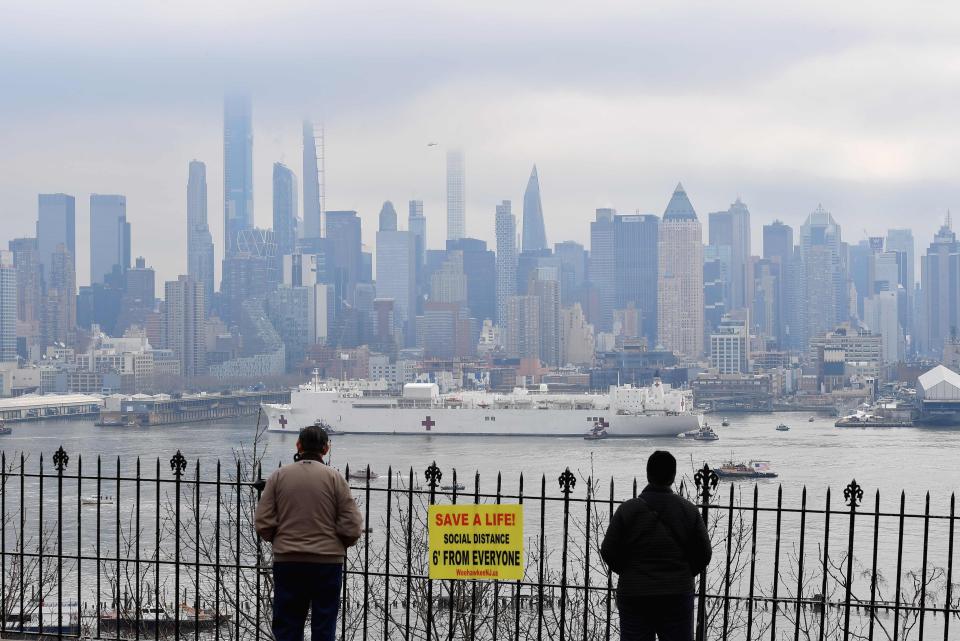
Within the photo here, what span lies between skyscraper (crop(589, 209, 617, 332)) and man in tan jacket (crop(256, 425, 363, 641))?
159 meters

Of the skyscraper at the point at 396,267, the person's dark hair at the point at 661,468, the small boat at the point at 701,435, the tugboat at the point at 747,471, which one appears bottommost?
the small boat at the point at 701,435

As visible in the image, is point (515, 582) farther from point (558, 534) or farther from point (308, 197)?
point (308, 197)

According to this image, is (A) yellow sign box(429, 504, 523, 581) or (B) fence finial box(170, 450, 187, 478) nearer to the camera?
(A) yellow sign box(429, 504, 523, 581)

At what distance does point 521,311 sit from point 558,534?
120498 mm

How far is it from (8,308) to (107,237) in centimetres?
2861

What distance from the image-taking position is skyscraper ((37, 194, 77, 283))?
139m

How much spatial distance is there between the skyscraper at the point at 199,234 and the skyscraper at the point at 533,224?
47.1 meters

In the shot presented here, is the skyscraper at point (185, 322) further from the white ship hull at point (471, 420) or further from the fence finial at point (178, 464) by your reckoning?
the fence finial at point (178, 464)

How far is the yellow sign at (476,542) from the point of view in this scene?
4.53 metres

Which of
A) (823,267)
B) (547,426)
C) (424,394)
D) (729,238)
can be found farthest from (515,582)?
(729,238)

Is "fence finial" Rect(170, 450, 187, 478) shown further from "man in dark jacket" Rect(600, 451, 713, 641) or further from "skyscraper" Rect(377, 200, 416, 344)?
"skyscraper" Rect(377, 200, 416, 344)

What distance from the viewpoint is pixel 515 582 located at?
4848 millimetres

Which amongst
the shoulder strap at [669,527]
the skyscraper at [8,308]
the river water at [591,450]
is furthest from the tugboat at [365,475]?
the skyscraper at [8,308]

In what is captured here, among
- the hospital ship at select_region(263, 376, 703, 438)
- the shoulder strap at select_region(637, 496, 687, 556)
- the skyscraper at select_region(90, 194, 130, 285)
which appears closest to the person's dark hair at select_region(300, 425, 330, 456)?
the shoulder strap at select_region(637, 496, 687, 556)
